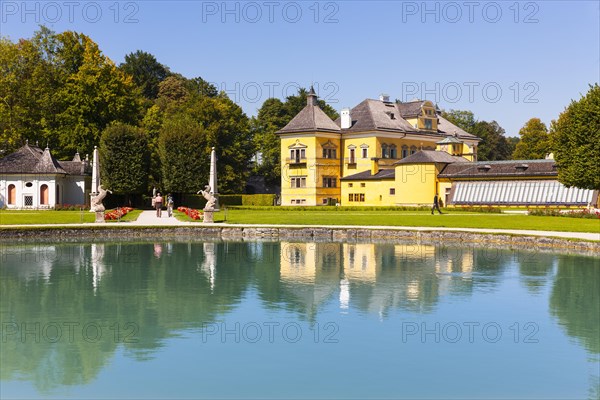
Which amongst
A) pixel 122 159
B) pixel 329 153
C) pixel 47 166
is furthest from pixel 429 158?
pixel 47 166

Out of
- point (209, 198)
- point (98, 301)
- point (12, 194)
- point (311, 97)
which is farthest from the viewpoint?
point (311, 97)

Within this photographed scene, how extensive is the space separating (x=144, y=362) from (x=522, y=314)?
836 cm

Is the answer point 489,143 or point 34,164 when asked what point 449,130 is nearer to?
point 489,143

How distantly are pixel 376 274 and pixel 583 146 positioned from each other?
30024mm

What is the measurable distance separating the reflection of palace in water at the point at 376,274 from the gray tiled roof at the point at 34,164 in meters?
32.4

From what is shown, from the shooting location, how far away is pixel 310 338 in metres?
12.7

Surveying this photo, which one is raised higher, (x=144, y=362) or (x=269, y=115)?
(x=269, y=115)

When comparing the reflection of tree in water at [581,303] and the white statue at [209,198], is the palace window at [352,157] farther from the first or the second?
the reflection of tree in water at [581,303]

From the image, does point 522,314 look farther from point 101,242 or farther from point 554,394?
point 101,242

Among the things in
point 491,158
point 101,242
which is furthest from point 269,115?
point 101,242

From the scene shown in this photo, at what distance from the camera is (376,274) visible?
824 inches

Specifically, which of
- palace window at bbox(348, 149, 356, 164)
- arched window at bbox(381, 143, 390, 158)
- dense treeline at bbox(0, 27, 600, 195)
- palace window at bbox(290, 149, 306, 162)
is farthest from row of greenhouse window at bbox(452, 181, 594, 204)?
palace window at bbox(290, 149, 306, 162)

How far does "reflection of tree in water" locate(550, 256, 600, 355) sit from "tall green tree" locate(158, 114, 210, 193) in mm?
39664

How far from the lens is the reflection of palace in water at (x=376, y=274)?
1662 cm
